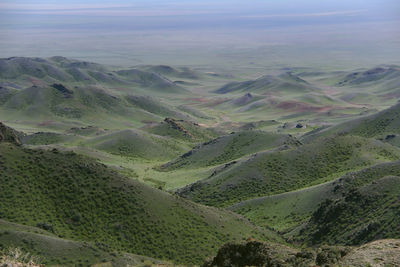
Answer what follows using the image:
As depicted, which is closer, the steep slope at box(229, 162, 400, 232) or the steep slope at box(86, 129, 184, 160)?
the steep slope at box(229, 162, 400, 232)

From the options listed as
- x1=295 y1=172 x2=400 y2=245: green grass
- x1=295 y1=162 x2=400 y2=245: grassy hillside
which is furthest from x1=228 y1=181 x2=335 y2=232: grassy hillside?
x1=295 y1=172 x2=400 y2=245: green grass

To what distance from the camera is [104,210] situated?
38.8m

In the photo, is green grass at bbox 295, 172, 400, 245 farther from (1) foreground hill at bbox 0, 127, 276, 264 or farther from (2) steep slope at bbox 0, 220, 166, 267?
(2) steep slope at bbox 0, 220, 166, 267

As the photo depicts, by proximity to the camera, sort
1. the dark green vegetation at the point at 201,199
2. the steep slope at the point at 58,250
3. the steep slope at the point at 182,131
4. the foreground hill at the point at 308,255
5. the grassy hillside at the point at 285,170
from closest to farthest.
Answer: the foreground hill at the point at 308,255 < the steep slope at the point at 58,250 < the dark green vegetation at the point at 201,199 < the grassy hillside at the point at 285,170 < the steep slope at the point at 182,131

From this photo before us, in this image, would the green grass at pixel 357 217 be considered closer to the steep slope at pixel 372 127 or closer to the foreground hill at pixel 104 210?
the foreground hill at pixel 104 210

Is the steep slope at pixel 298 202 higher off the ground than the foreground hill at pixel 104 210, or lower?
lower

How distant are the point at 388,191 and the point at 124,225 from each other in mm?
24145

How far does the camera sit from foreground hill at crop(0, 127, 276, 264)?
35.9 metres

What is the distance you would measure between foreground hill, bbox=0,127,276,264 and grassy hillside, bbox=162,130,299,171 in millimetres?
40010

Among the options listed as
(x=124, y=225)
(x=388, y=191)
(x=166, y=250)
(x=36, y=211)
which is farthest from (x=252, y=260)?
(x=388, y=191)

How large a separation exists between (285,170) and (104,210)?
104 ft

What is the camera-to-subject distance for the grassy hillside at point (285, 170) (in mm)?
59969

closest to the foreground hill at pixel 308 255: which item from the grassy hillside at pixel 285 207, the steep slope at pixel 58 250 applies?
the steep slope at pixel 58 250

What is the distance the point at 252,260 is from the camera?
79.2ft
